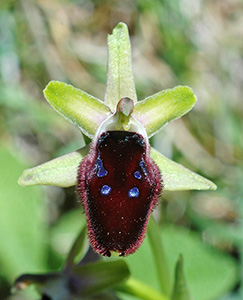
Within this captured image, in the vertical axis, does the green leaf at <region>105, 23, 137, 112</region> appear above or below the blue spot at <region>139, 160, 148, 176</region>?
above

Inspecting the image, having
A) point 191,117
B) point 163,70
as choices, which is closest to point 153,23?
point 163,70

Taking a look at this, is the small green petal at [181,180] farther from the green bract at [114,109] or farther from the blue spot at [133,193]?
the blue spot at [133,193]

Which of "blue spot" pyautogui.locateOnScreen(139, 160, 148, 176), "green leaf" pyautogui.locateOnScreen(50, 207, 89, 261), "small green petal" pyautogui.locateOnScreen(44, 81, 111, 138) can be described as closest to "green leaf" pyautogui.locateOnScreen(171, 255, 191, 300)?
"blue spot" pyautogui.locateOnScreen(139, 160, 148, 176)

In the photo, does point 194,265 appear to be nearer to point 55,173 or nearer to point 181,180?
point 181,180

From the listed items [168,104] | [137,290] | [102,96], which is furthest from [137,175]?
[102,96]

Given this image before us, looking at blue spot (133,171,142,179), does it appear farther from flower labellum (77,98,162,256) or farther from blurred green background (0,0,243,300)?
blurred green background (0,0,243,300)

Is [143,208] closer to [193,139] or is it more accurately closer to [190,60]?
[193,139]

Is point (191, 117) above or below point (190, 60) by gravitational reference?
below
